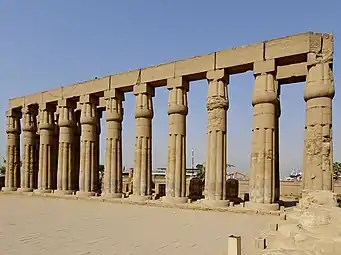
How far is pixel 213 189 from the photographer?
643 inches

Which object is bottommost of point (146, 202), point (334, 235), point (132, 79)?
point (146, 202)

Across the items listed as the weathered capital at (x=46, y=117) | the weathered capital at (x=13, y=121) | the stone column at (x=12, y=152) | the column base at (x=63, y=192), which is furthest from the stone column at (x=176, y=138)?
the weathered capital at (x=13, y=121)

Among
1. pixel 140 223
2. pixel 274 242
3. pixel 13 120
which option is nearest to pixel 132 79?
pixel 140 223

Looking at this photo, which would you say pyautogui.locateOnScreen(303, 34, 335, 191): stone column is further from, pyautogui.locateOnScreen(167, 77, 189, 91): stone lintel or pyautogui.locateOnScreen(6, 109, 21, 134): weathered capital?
pyautogui.locateOnScreen(6, 109, 21, 134): weathered capital

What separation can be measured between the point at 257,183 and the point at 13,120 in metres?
19.9

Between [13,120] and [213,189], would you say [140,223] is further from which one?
[13,120]

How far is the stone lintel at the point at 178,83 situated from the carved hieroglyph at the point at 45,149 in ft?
34.2

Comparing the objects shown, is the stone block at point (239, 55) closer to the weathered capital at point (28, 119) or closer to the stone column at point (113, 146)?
the stone column at point (113, 146)

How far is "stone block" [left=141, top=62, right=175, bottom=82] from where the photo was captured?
18578 millimetres

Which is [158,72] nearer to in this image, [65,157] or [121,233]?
[65,157]

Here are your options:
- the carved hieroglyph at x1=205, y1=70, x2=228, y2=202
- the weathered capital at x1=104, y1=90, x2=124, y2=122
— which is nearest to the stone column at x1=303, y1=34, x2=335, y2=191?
the carved hieroglyph at x1=205, y1=70, x2=228, y2=202

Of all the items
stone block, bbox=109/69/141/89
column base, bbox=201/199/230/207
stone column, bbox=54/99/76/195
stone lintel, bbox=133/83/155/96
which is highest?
stone block, bbox=109/69/141/89

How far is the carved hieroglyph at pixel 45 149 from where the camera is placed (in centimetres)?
2442

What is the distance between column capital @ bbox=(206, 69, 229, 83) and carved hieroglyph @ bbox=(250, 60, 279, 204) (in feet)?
5.30
